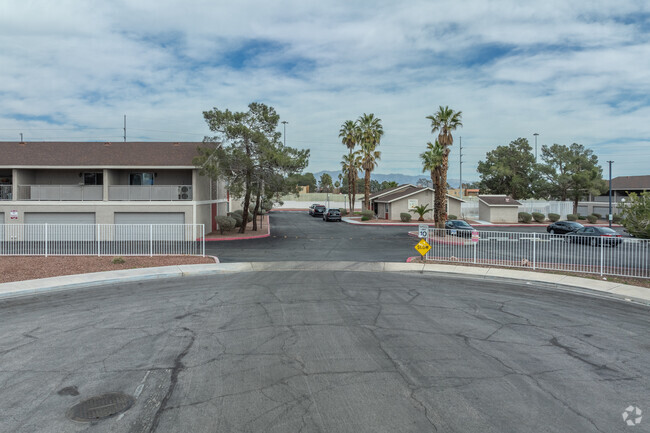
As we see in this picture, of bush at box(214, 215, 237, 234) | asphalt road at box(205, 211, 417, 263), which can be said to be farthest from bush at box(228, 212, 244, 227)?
asphalt road at box(205, 211, 417, 263)

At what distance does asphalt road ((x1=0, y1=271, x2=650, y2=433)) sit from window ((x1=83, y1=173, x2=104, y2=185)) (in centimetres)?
2142

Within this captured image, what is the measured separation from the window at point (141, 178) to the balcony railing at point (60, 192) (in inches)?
96.8

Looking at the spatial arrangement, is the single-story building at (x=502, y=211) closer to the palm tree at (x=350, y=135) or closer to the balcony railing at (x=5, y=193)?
the palm tree at (x=350, y=135)

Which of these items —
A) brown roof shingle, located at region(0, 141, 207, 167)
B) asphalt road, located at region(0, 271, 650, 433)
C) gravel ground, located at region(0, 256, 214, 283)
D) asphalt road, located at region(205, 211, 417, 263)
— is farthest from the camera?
brown roof shingle, located at region(0, 141, 207, 167)

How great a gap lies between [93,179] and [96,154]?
6.16 ft

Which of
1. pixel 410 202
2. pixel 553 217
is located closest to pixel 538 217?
pixel 553 217

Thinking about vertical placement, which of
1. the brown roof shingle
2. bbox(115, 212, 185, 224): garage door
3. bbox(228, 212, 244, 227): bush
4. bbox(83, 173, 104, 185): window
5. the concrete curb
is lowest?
the concrete curb

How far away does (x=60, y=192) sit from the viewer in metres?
31.8

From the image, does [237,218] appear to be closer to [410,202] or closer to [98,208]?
[98,208]

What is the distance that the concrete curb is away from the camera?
1559 centimetres

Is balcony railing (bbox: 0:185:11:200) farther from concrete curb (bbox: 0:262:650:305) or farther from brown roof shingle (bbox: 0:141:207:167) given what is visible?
concrete curb (bbox: 0:262:650:305)

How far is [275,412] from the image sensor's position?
6289 millimetres

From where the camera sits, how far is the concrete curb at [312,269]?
1559 centimetres

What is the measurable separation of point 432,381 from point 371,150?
193 ft
